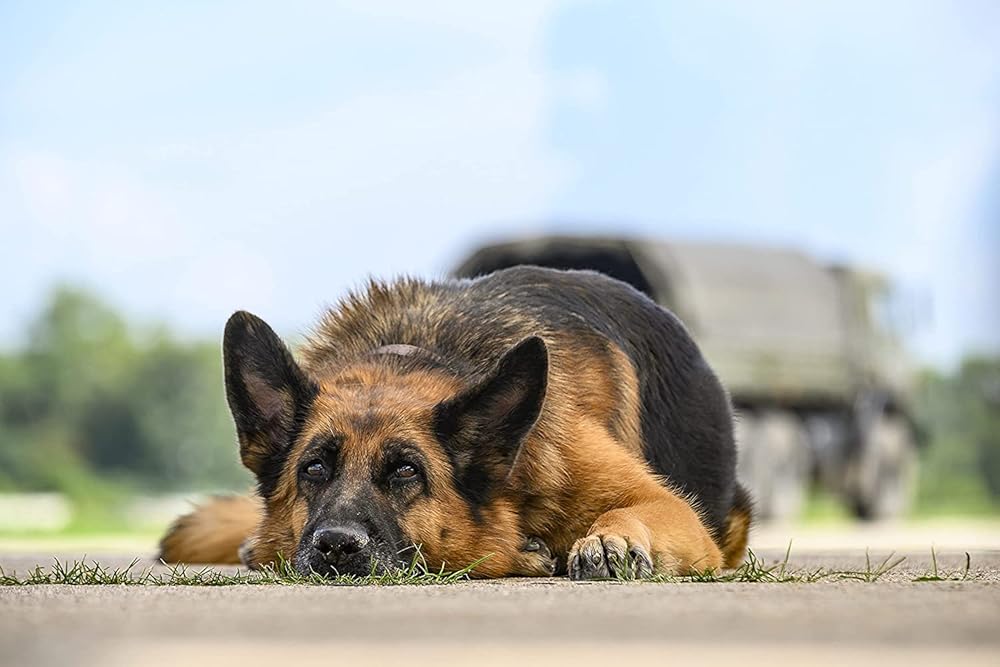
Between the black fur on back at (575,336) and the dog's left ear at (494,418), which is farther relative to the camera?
the black fur on back at (575,336)

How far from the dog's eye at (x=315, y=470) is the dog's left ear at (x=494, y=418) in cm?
47

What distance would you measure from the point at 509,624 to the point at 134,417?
49294mm

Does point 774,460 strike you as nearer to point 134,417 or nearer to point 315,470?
point 315,470

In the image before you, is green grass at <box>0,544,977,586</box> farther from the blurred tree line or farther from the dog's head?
the blurred tree line

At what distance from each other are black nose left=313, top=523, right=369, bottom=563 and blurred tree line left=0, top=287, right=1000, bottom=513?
32972 millimetres

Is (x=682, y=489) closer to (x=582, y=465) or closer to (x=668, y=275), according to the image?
(x=582, y=465)

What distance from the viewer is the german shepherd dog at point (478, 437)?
6.07 metres

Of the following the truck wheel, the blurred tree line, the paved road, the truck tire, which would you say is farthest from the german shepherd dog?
the blurred tree line

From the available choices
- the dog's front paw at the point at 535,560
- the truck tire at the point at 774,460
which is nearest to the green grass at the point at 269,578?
the dog's front paw at the point at 535,560

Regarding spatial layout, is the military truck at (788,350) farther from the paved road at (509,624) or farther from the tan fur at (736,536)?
the paved road at (509,624)

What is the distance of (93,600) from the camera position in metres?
5.26

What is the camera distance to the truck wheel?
27656 millimetres

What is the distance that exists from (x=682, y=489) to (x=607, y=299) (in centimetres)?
102

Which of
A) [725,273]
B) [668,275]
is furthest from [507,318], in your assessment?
[725,273]
